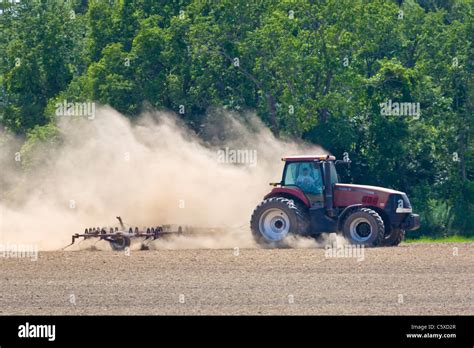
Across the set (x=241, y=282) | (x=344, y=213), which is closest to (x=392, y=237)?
(x=344, y=213)

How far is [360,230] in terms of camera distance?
91.4ft

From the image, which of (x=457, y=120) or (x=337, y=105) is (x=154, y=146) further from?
(x=457, y=120)

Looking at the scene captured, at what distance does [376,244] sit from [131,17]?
26385 mm

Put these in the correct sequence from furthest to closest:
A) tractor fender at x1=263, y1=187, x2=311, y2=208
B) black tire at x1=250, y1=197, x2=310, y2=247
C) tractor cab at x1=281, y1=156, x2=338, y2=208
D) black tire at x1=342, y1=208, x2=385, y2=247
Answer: tractor fender at x1=263, y1=187, x2=311, y2=208
tractor cab at x1=281, y1=156, x2=338, y2=208
black tire at x1=250, y1=197, x2=310, y2=247
black tire at x1=342, y1=208, x2=385, y2=247

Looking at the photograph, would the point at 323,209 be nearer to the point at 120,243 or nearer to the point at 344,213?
the point at 344,213

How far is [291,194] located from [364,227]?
2.10 m

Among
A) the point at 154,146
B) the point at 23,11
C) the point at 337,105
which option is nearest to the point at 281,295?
the point at 154,146

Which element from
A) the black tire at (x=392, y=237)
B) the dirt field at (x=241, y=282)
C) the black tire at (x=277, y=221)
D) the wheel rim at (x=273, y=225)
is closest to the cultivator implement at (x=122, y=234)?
the dirt field at (x=241, y=282)

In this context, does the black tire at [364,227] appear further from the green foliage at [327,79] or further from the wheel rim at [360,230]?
the green foliage at [327,79]

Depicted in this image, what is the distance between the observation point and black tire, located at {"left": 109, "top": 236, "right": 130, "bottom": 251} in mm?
28578

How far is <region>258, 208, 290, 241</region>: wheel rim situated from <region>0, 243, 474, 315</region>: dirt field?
2.38 feet

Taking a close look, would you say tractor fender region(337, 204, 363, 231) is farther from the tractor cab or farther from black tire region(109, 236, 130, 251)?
black tire region(109, 236, 130, 251)

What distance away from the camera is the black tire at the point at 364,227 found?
27.4 metres

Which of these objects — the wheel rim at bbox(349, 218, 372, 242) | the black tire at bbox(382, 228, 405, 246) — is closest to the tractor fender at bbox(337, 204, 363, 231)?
the wheel rim at bbox(349, 218, 372, 242)
